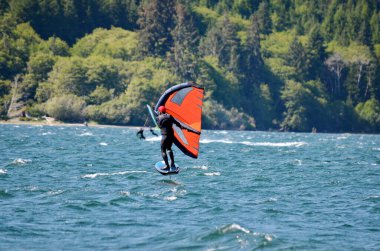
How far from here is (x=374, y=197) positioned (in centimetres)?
2505

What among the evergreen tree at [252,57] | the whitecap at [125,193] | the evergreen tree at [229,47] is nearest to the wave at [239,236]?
the whitecap at [125,193]

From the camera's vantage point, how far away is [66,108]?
9662cm

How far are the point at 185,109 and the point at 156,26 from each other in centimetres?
10563

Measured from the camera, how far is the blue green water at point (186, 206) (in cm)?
1766

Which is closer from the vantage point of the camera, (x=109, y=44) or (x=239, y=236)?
(x=239, y=236)

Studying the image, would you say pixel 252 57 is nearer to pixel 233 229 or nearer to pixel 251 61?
pixel 251 61

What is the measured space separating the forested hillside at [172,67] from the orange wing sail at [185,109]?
2825 inches

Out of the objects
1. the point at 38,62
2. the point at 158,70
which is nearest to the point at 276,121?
the point at 158,70

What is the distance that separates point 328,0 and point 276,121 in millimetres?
77123

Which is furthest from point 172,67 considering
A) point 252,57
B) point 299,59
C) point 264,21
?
point 264,21

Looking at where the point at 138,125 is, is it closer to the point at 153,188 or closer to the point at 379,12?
the point at 153,188

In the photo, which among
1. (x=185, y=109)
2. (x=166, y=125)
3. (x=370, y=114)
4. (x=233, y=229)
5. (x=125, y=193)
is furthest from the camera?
(x=370, y=114)

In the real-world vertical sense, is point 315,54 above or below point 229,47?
below

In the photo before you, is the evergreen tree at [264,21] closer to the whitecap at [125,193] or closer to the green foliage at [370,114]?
the green foliage at [370,114]
